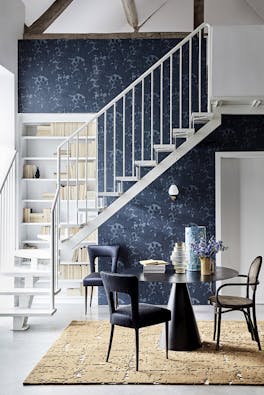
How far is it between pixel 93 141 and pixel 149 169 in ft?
3.10

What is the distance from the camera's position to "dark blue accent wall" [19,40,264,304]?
8094 mm

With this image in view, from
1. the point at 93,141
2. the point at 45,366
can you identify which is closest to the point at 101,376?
the point at 45,366

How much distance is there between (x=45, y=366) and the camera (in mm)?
5156

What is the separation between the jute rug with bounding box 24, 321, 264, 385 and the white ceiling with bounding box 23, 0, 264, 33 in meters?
4.97

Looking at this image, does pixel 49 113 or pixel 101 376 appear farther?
pixel 49 113

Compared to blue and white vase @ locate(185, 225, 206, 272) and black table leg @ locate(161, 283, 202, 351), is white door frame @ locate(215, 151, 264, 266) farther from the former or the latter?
black table leg @ locate(161, 283, 202, 351)

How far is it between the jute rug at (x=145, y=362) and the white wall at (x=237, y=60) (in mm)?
2589

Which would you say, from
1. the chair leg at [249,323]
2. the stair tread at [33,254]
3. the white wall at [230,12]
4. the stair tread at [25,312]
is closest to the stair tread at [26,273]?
the stair tread at [33,254]

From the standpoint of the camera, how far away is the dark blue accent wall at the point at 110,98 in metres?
8.09

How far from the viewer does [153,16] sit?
11453 millimetres

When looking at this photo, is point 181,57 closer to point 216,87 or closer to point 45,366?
point 216,87

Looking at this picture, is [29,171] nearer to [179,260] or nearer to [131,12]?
[179,260]

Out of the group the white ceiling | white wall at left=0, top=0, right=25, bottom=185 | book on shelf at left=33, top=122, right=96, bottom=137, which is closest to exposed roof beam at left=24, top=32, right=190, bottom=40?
white wall at left=0, top=0, right=25, bottom=185

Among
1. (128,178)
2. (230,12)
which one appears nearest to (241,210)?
(128,178)
